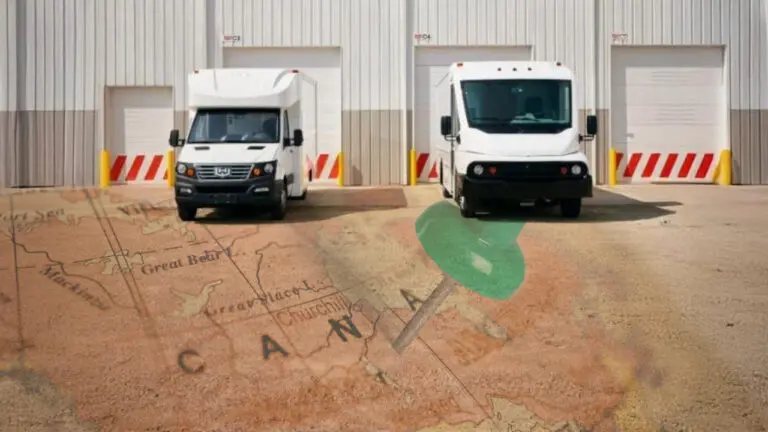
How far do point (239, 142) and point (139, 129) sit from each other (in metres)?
8.54

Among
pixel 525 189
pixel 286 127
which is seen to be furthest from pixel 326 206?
pixel 525 189

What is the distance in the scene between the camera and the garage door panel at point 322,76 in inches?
811

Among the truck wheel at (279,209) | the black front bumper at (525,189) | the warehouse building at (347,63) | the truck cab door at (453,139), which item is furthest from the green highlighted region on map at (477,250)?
the warehouse building at (347,63)

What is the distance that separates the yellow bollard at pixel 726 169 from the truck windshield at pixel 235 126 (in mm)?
12813

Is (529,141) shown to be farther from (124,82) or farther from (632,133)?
(124,82)

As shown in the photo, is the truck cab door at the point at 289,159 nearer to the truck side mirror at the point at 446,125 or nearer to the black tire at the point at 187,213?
the black tire at the point at 187,213

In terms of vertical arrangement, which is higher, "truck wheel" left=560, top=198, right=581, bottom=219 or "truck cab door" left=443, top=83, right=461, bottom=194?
"truck cab door" left=443, top=83, right=461, bottom=194

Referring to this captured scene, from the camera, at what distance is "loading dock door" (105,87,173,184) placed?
2062 centimetres

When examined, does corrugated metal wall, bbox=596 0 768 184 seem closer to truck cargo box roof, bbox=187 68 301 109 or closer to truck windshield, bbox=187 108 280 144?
truck cargo box roof, bbox=187 68 301 109

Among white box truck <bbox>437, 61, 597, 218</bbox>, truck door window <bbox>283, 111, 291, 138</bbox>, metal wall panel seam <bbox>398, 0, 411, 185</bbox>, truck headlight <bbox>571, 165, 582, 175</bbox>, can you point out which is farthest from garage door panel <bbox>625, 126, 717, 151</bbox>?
truck door window <bbox>283, 111, 291, 138</bbox>

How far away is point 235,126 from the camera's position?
44.3 ft

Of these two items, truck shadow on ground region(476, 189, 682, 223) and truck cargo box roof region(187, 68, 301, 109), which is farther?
truck cargo box roof region(187, 68, 301, 109)

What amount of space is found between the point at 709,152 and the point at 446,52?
7.48 m

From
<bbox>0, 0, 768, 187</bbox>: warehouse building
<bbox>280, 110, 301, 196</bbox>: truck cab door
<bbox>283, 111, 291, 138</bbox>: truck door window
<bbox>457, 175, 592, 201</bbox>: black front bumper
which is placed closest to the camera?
<bbox>457, 175, 592, 201</bbox>: black front bumper
